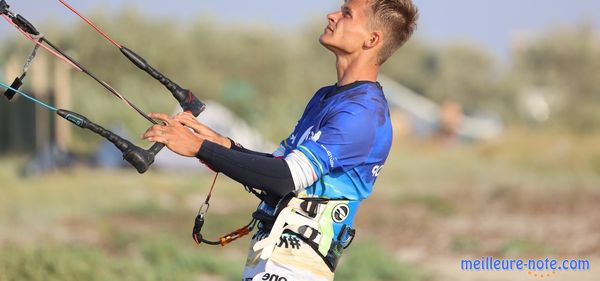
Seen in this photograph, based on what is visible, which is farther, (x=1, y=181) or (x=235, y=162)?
(x=1, y=181)

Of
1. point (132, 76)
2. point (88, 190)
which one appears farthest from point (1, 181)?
point (132, 76)

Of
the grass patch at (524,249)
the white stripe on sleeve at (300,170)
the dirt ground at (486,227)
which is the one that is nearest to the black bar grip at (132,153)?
the white stripe on sleeve at (300,170)

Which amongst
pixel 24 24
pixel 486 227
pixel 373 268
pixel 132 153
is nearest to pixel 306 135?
pixel 132 153

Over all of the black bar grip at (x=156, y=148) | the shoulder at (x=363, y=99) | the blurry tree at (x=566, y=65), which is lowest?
the black bar grip at (x=156, y=148)

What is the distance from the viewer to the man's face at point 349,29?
167 inches

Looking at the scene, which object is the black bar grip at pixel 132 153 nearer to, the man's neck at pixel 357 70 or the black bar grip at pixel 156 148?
the black bar grip at pixel 156 148

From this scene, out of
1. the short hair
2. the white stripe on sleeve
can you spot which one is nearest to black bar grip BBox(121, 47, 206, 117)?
the white stripe on sleeve

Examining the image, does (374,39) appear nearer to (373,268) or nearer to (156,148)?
(156,148)

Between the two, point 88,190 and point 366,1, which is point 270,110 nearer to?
point 88,190

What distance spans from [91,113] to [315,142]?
2616 centimetres

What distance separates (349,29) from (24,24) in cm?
147

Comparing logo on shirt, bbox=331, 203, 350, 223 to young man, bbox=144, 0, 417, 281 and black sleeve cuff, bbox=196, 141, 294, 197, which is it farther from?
black sleeve cuff, bbox=196, 141, 294, 197

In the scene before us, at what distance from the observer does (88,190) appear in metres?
18.2

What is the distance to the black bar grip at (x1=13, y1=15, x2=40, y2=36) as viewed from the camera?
4.48 m
